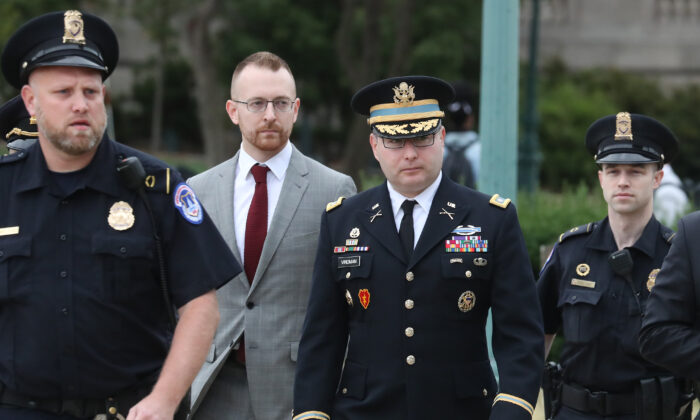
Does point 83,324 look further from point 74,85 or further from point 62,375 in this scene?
point 74,85

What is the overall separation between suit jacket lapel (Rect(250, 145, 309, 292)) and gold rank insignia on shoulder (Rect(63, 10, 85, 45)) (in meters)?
1.54

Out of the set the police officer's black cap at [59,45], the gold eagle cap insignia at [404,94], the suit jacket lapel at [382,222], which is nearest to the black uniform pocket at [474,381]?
the suit jacket lapel at [382,222]

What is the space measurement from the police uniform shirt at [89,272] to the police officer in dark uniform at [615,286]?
82.4 inches

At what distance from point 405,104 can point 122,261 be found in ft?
4.58

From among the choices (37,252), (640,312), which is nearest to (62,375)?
(37,252)

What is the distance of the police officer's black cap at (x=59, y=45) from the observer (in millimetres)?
3941

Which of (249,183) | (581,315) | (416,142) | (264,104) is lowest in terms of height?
(581,315)

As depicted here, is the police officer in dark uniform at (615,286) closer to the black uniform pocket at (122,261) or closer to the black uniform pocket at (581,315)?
the black uniform pocket at (581,315)

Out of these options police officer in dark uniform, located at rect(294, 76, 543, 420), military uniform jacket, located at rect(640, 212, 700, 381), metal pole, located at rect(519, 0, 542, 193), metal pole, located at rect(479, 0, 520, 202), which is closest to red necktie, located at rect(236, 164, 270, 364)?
police officer in dark uniform, located at rect(294, 76, 543, 420)

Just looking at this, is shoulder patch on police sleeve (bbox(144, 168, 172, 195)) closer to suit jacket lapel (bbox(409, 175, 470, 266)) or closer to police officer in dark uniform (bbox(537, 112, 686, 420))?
suit jacket lapel (bbox(409, 175, 470, 266))

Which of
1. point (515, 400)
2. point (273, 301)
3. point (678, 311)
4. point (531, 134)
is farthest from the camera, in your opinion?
point (531, 134)

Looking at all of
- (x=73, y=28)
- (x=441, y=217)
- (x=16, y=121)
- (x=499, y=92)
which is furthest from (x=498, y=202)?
(x=499, y=92)

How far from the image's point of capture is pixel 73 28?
13.1 feet

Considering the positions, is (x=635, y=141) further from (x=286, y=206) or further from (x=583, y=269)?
(x=286, y=206)
